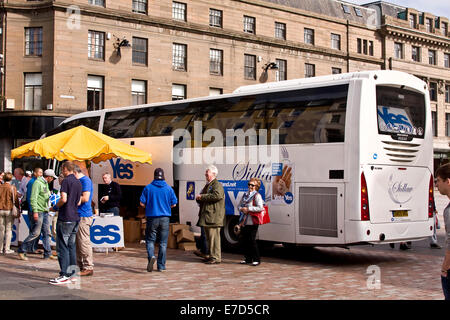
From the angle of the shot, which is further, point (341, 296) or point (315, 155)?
point (315, 155)

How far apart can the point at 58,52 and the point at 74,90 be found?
7.27 ft

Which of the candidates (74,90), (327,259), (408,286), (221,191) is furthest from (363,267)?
(74,90)

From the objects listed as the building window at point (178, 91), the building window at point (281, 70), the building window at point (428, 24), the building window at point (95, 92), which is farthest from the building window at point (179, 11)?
the building window at point (428, 24)

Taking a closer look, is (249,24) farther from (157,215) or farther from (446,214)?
(446,214)

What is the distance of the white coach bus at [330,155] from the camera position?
436 inches

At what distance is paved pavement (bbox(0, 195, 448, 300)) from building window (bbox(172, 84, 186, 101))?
23.5 meters

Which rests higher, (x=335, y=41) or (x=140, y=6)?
(x=335, y=41)

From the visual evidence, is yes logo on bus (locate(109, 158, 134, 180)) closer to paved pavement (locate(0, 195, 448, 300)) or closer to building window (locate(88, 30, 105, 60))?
paved pavement (locate(0, 195, 448, 300))

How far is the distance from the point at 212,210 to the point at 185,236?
2584 mm

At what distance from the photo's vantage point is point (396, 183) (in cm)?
1153

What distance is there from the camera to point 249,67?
39969 millimetres

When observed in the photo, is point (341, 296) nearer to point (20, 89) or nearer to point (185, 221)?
point (185, 221)

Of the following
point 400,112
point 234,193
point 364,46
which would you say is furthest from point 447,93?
point 234,193

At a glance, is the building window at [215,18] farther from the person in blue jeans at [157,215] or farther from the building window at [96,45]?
the person in blue jeans at [157,215]
